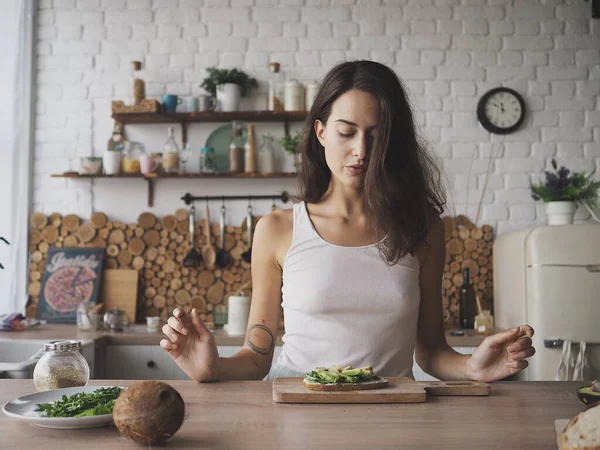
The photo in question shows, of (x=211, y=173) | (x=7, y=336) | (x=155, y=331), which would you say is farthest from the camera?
(x=211, y=173)

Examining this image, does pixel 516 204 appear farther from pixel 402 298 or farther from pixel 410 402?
pixel 410 402

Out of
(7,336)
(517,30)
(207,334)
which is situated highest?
(517,30)

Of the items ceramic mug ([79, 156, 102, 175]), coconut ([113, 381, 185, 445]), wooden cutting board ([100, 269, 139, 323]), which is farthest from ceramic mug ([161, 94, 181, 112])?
coconut ([113, 381, 185, 445])

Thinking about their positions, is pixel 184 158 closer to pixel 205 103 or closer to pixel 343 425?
pixel 205 103

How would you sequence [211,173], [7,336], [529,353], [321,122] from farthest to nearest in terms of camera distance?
[211,173], [7,336], [321,122], [529,353]

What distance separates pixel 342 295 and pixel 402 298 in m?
0.16

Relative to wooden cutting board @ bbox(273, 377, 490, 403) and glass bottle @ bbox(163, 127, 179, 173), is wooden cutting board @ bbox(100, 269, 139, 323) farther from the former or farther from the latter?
wooden cutting board @ bbox(273, 377, 490, 403)

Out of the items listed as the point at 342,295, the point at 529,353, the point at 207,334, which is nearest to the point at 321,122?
the point at 342,295

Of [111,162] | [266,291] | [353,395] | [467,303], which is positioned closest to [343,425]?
[353,395]

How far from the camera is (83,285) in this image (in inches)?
156

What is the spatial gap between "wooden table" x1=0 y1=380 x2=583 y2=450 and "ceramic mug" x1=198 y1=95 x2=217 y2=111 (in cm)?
268

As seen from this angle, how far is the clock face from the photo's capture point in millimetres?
3969

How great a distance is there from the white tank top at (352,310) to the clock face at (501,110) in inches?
94.1

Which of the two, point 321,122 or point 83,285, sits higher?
point 321,122
